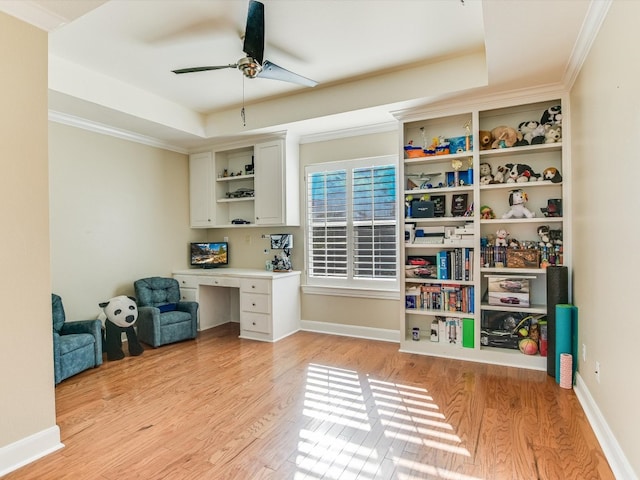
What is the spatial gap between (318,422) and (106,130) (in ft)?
13.2

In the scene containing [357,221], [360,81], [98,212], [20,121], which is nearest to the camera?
[20,121]

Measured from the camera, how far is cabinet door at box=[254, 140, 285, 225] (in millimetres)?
4723

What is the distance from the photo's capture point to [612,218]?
6.74 ft

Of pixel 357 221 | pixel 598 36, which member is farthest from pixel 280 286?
pixel 598 36

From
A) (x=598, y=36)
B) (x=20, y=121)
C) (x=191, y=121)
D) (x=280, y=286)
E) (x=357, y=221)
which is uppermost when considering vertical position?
(x=191, y=121)

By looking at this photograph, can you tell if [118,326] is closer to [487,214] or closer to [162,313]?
[162,313]

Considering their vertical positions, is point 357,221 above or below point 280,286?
above

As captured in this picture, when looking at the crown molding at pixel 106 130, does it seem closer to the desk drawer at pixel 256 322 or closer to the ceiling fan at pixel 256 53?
the ceiling fan at pixel 256 53

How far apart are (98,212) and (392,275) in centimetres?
358

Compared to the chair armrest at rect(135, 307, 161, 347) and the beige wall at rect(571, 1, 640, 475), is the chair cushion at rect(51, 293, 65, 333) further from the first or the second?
the beige wall at rect(571, 1, 640, 475)

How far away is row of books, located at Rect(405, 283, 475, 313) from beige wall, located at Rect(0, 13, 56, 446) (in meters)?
3.19

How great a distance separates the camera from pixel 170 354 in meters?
3.98

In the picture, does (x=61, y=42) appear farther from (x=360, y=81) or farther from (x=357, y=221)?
(x=357, y=221)

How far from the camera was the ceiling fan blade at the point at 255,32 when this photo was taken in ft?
7.74
